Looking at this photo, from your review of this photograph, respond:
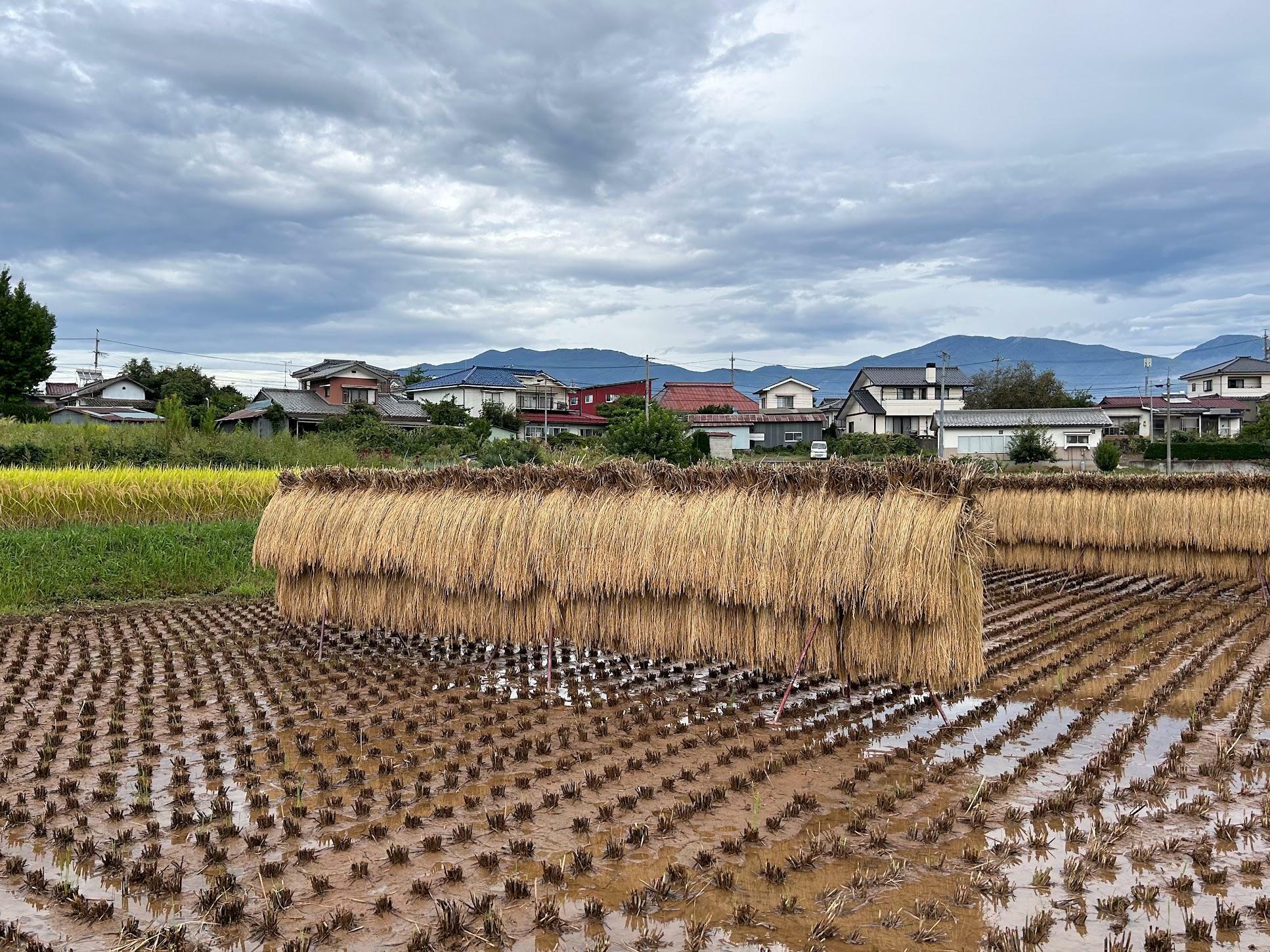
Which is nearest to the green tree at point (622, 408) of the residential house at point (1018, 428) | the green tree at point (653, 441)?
the residential house at point (1018, 428)

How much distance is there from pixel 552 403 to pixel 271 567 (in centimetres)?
5477

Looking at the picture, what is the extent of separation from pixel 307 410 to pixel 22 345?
40.2 feet

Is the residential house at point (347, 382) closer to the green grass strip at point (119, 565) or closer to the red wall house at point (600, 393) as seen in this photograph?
the red wall house at point (600, 393)

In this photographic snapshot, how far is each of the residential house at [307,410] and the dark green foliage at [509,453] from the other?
543 inches

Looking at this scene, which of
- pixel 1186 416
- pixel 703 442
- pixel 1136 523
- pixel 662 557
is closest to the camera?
pixel 662 557

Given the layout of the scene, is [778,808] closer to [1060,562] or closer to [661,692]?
[661,692]

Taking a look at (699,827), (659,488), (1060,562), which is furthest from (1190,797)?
(1060,562)

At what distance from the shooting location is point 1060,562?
1708 cm

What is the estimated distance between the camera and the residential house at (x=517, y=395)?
190 feet

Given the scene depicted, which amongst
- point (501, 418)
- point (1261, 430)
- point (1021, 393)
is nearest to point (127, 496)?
point (501, 418)

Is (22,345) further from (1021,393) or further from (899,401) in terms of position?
(1021,393)

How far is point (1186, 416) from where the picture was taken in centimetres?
5956

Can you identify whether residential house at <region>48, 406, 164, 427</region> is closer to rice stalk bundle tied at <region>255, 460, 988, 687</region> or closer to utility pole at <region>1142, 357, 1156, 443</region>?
rice stalk bundle tied at <region>255, 460, 988, 687</region>

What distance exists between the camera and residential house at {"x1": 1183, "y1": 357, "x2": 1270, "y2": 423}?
61.6 m
